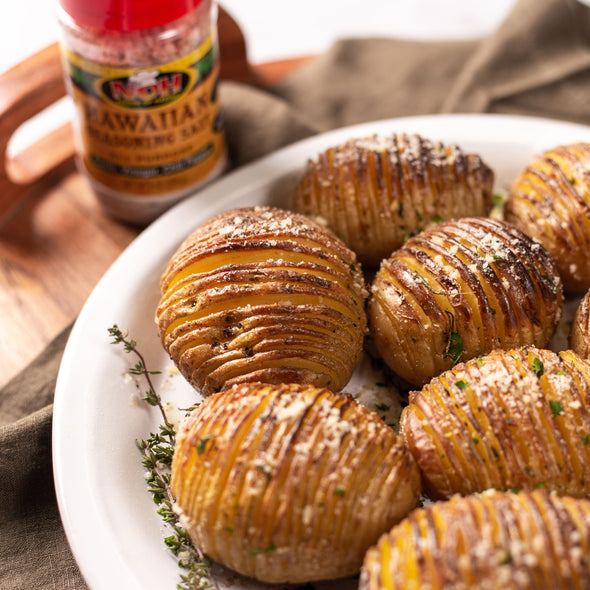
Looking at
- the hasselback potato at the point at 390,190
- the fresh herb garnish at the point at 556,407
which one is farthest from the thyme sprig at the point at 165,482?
the fresh herb garnish at the point at 556,407

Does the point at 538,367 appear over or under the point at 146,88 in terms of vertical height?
under

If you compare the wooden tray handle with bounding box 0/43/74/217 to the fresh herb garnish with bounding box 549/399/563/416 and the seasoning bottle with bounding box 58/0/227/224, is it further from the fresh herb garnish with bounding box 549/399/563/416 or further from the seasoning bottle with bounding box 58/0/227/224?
the fresh herb garnish with bounding box 549/399/563/416

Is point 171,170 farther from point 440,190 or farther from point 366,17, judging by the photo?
point 366,17

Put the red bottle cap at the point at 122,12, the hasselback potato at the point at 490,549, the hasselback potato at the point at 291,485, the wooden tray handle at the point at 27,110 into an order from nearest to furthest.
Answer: the hasselback potato at the point at 490,549
the hasselback potato at the point at 291,485
the red bottle cap at the point at 122,12
the wooden tray handle at the point at 27,110

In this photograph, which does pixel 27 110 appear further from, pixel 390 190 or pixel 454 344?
pixel 454 344

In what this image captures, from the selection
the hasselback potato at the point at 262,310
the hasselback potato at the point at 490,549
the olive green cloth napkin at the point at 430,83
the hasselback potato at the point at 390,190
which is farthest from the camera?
the olive green cloth napkin at the point at 430,83

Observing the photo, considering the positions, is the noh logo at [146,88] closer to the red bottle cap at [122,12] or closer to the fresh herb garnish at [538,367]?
the red bottle cap at [122,12]

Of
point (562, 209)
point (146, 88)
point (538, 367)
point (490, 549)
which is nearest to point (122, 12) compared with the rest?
point (146, 88)
